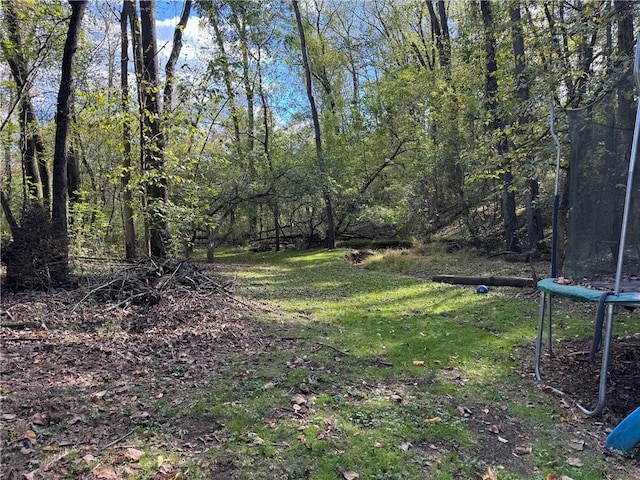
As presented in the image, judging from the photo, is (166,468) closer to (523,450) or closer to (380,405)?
(380,405)

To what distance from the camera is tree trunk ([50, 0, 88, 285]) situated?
19.5 ft

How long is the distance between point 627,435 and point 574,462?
1.51ft

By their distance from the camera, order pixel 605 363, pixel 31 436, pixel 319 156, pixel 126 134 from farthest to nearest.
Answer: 1. pixel 319 156
2. pixel 126 134
3. pixel 605 363
4. pixel 31 436

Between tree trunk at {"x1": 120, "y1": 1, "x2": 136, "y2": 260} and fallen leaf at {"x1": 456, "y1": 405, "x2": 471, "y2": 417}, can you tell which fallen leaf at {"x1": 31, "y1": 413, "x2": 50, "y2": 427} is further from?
tree trunk at {"x1": 120, "y1": 1, "x2": 136, "y2": 260}

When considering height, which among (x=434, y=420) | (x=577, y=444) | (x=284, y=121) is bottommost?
(x=577, y=444)

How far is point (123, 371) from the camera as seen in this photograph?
3.63 m

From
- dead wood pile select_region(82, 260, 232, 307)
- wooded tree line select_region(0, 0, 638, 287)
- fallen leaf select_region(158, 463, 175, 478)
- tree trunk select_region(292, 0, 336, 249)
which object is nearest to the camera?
fallen leaf select_region(158, 463, 175, 478)

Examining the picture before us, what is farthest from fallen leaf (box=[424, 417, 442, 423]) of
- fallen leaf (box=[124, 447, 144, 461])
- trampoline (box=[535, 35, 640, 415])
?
fallen leaf (box=[124, 447, 144, 461])

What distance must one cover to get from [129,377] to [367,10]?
24686mm

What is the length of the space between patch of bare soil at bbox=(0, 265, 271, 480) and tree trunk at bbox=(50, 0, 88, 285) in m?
0.78

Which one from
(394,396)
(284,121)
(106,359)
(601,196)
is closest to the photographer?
(394,396)

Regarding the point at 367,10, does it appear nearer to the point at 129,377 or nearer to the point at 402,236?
the point at 402,236

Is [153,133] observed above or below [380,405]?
above

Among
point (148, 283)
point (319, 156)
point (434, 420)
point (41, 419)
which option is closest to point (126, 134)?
point (148, 283)
